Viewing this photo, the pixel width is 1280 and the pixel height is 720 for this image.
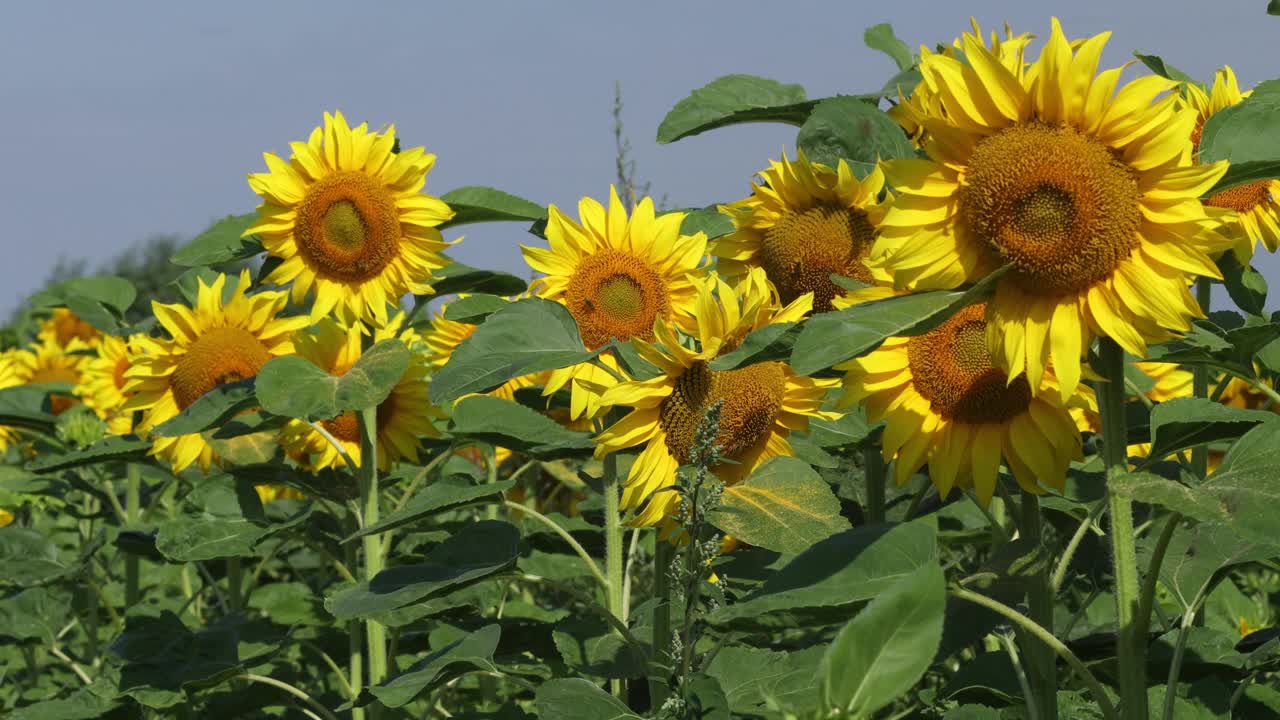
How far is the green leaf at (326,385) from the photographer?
2.90 m

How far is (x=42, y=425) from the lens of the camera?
A: 463cm

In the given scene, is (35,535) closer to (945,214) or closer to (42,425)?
(42,425)

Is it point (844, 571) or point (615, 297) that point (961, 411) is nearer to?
point (844, 571)

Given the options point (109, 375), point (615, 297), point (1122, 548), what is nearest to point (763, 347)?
point (1122, 548)

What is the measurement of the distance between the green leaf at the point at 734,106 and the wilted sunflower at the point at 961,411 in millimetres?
780

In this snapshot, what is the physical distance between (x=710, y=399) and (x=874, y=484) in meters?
0.62

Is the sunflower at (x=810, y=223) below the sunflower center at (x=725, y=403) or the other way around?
the other way around

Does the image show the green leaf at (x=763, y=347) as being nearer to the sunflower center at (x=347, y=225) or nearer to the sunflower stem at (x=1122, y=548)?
the sunflower stem at (x=1122, y=548)

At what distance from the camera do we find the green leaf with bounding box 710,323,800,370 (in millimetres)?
1873

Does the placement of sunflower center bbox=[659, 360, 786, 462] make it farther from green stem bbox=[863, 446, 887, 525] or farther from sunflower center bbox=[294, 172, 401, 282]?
sunflower center bbox=[294, 172, 401, 282]

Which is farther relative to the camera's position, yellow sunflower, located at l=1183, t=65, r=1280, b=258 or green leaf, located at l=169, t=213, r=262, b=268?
green leaf, located at l=169, t=213, r=262, b=268

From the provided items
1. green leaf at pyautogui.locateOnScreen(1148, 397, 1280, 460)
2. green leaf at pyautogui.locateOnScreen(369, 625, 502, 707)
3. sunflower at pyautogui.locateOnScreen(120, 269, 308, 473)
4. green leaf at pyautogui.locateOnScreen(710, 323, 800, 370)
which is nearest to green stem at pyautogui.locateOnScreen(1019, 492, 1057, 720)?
green leaf at pyautogui.locateOnScreen(1148, 397, 1280, 460)

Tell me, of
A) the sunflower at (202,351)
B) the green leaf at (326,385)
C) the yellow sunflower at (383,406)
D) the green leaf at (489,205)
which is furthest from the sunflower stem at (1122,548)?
the sunflower at (202,351)

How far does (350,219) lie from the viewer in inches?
139
